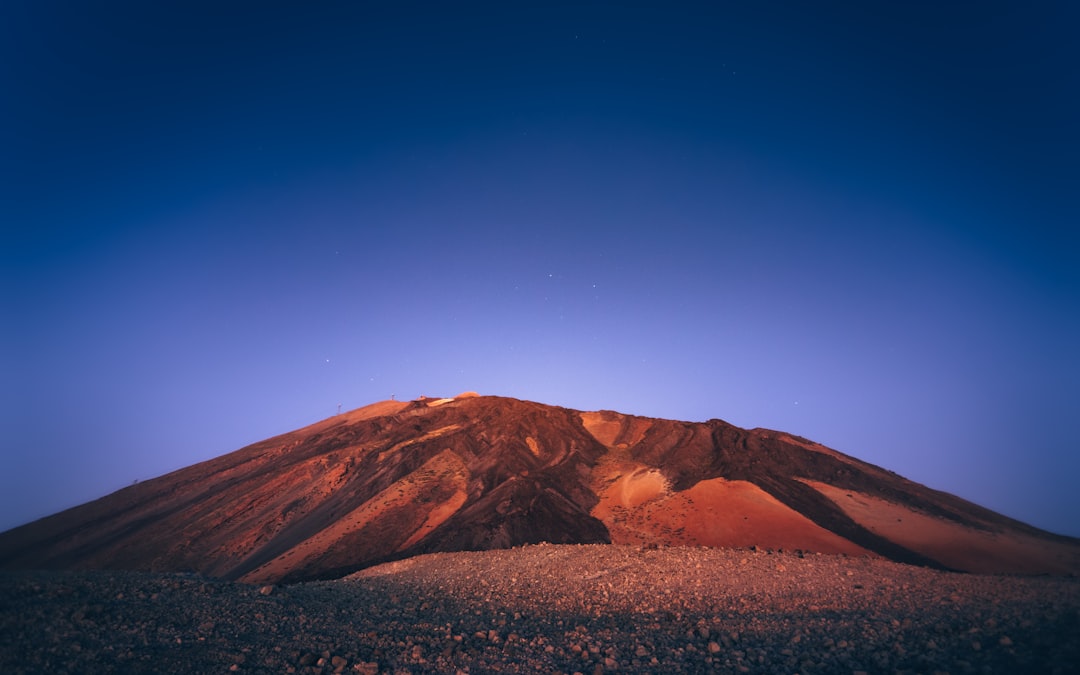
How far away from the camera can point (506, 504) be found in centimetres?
4722

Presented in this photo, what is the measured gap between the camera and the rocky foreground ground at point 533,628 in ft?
35.7

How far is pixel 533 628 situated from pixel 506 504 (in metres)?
31.9

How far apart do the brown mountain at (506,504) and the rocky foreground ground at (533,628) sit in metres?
20.8

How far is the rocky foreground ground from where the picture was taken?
10891 mm

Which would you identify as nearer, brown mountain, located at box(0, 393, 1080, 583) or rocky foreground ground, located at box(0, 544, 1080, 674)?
rocky foreground ground, located at box(0, 544, 1080, 674)

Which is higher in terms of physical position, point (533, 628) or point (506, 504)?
point (533, 628)

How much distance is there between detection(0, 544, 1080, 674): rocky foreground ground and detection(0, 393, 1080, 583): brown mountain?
819 inches

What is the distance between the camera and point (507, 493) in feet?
162

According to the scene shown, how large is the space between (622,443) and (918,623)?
5192 centimetres

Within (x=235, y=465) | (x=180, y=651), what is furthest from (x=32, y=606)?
(x=235, y=465)

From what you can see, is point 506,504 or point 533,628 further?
point 506,504

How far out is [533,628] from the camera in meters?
16.0

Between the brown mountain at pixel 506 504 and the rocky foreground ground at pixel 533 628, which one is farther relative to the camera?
the brown mountain at pixel 506 504

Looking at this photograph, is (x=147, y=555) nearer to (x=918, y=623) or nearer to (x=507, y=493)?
(x=507, y=493)
